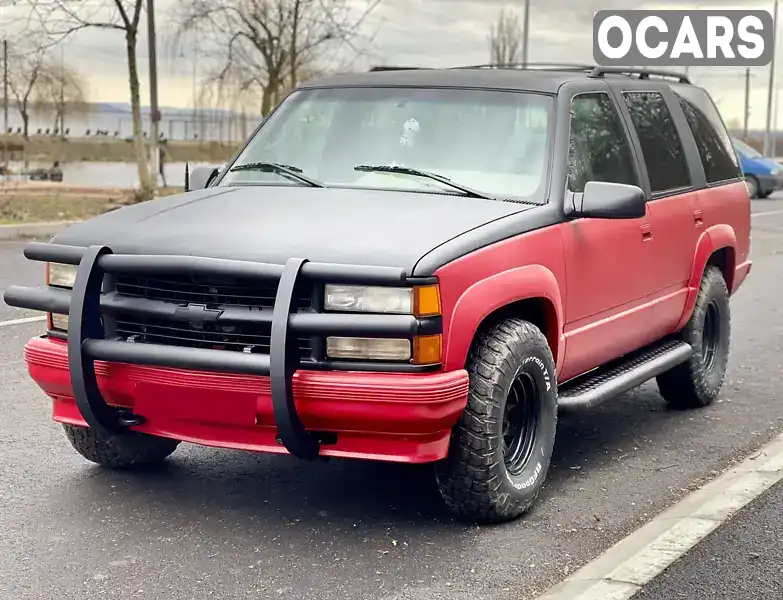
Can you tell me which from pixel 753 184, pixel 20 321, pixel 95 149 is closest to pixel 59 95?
pixel 95 149

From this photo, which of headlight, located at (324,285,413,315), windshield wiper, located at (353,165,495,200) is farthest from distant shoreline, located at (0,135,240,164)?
headlight, located at (324,285,413,315)

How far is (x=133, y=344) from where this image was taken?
4395mm

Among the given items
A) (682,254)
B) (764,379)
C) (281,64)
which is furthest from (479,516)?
(281,64)

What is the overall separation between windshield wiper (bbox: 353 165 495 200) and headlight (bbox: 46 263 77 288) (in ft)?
4.59

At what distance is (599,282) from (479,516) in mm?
1421

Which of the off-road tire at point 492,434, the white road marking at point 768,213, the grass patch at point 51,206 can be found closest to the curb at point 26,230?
the grass patch at point 51,206

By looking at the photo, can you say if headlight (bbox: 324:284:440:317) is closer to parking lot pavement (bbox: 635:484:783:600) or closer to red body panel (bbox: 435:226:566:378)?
red body panel (bbox: 435:226:566:378)

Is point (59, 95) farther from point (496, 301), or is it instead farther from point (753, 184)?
point (496, 301)

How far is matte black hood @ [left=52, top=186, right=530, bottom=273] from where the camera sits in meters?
4.28

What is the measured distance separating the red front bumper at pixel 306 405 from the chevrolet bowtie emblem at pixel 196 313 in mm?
198

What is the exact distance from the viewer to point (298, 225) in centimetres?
455

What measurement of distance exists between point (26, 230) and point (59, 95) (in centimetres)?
6075

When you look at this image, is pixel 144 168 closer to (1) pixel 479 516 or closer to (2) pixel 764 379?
(2) pixel 764 379

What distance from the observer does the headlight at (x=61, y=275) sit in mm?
4691
